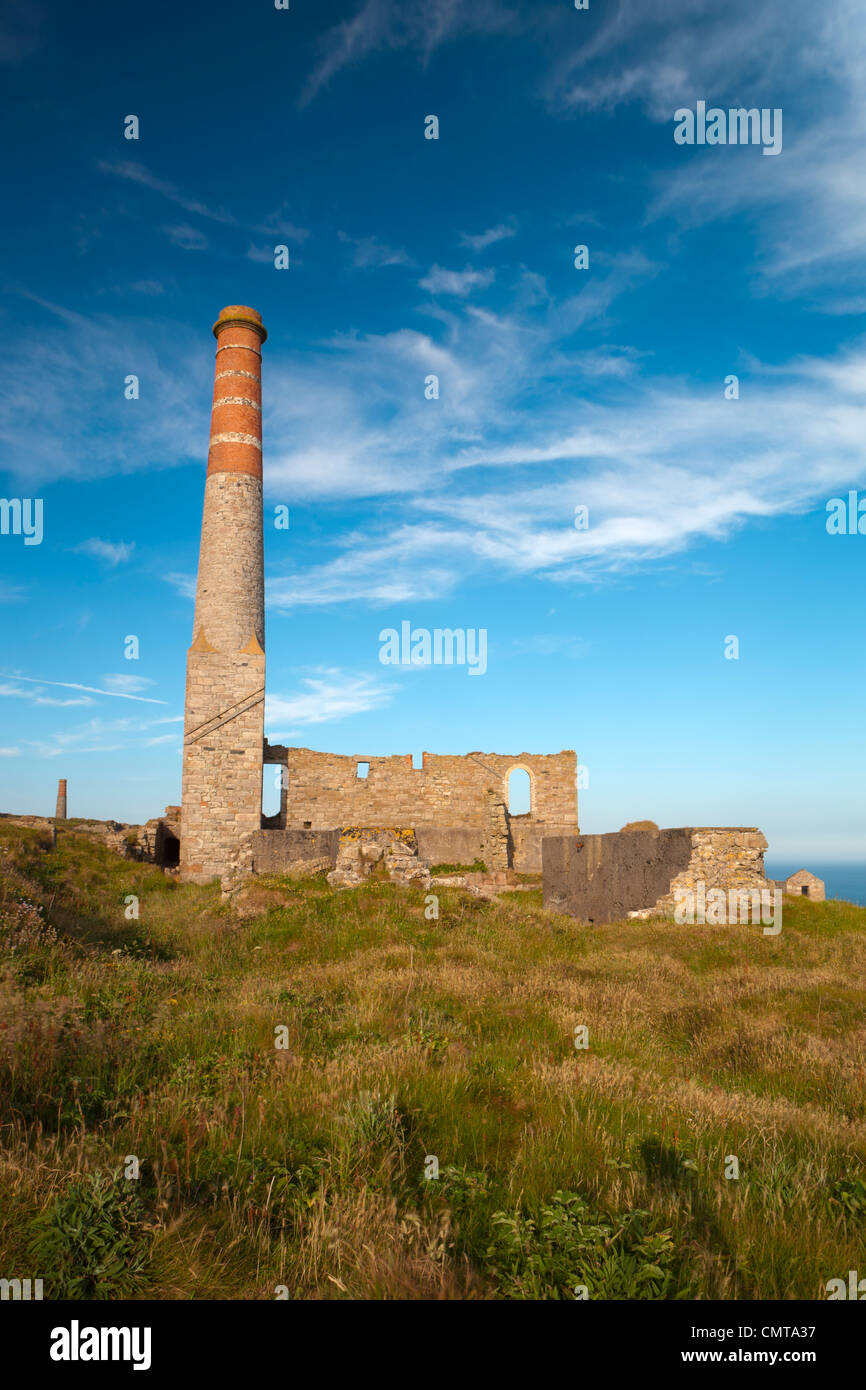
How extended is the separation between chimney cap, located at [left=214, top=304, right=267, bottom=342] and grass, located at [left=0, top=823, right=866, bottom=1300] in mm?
22337

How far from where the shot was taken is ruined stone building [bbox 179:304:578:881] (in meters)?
22.1

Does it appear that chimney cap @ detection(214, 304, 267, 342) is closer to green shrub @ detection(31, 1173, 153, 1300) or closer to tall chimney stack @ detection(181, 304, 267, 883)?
tall chimney stack @ detection(181, 304, 267, 883)

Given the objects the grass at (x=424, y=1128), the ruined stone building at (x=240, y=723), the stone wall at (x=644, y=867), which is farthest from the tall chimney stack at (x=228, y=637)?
the grass at (x=424, y=1128)

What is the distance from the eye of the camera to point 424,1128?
3865 millimetres

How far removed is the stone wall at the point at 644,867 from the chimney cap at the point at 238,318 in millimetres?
20742

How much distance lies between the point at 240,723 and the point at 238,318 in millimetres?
14146

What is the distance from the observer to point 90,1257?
248 centimetres

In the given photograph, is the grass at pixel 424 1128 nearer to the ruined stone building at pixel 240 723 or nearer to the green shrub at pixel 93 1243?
the green shrub at pixel 93 1243

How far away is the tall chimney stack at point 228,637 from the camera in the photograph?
22156 millimetres

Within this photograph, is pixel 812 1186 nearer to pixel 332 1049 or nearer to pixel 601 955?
pixel 332 1049

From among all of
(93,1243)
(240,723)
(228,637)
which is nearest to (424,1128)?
(93,1243)

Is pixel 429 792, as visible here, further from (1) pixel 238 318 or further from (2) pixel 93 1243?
(2) pixel 93 1243

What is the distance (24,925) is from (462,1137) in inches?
255
